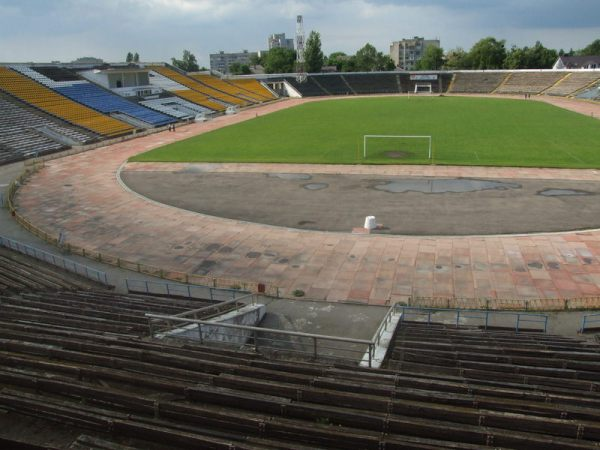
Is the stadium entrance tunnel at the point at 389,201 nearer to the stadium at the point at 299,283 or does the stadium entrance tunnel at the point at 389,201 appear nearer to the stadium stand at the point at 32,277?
the stadium at the point at 299,283

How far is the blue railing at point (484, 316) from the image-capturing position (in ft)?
55.4

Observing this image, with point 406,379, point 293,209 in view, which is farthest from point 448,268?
point 406,379

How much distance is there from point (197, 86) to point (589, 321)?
100003mm

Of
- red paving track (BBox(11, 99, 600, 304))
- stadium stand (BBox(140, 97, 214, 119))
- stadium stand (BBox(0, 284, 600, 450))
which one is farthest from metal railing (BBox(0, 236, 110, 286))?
stadium stand (BBox(140, 97, 214, 119))

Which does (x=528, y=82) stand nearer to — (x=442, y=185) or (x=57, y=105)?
(x=442, y=185)

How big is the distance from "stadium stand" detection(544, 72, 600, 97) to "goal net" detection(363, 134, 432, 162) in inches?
2697

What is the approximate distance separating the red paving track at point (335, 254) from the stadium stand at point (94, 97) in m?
44.2

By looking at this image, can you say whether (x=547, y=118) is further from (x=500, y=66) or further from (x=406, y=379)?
(x=500, y=66)

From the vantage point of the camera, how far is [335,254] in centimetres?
2397

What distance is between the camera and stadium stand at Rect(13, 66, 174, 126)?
74875 mm

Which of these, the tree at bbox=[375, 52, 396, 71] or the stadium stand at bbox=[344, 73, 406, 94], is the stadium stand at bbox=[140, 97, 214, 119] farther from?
the tree at bbox=[375, 52, 396, 71]

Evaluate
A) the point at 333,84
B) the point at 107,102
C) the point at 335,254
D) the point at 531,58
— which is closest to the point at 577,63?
the point at 531,58

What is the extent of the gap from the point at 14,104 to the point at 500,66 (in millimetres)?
139450

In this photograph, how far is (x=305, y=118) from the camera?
7694 cm
